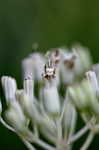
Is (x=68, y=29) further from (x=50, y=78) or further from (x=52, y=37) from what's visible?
(x=50, y=78)

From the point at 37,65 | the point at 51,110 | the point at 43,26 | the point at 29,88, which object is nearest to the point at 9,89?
the point at 29,88

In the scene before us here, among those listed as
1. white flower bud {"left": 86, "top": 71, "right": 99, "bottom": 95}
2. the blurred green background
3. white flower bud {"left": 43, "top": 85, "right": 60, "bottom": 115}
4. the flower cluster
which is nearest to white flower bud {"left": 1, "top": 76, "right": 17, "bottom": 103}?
the flower cluster

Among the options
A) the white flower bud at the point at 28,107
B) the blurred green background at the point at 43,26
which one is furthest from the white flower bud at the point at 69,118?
the blurred green background at the point at 43,26

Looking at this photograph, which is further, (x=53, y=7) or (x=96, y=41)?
(x=53, y=7)

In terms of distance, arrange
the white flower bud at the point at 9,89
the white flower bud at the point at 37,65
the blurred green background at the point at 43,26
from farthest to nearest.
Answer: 1. the blurred green background at the point at 43,26
2. the white flower bud at the point at 37,65
3. the white flower bud at the point at 9,89

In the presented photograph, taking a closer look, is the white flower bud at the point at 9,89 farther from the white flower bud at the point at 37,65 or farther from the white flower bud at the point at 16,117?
the white flower bud at the point at 37,65

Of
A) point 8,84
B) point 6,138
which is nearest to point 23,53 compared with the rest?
point 6,138

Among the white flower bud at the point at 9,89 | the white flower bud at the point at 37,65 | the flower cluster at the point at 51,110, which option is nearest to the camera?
the flower cluster at the point at 51,110

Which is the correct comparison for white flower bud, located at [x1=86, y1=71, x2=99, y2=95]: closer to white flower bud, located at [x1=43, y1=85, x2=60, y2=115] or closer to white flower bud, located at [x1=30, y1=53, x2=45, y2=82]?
white flower bud, located at [x1=43, y1=85, x2=60, y2=115]
